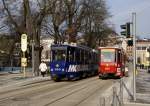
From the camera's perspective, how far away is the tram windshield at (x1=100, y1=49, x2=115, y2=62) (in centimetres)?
4978

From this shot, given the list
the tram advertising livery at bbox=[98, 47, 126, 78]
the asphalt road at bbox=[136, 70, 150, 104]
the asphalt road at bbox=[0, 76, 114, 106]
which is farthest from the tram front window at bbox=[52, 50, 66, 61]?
the asphalt road at bbox=[0, 76, 114, 106]

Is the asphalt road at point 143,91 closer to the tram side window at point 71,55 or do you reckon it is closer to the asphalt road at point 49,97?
the asphalt road at point 49,97

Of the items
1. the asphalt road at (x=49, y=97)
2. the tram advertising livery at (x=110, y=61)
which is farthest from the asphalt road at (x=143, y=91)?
the tram advertising livery at (x=110, y=61)

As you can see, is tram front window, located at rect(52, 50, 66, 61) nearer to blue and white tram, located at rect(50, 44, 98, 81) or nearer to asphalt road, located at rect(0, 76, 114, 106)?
blue and white tram, located at rect(50, 44, 98, 81)

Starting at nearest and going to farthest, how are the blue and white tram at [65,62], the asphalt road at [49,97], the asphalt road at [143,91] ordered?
the asphalt road at [49,97] < the asphalt road at [143,91] < the blue and white tram at [65,62]

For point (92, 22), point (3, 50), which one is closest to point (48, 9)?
Result: point (92, 22)

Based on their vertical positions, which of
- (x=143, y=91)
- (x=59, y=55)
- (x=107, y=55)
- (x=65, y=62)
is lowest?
(x=143, y=91)

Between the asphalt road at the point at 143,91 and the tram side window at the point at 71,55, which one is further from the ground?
the tram side window at the point at 71,55

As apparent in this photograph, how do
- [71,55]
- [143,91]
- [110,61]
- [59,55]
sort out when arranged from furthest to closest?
1. [110,61]
2. [71,55]
3. [59,55]
4. [143,91]

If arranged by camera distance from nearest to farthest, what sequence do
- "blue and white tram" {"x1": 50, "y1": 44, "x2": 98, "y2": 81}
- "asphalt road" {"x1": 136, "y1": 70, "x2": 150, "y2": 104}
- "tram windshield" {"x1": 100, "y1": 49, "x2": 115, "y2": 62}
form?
"asphalt road" {"x1": 136, "y1": 70, "x2": 150, "y2": 104}, "blue and white tram" {"x1": 50, "y1": 44, "x2": 98, "y2": 81}, "tram windshield" {"x1": 100, "y1": 49, "x2": 115, "y2": 62}

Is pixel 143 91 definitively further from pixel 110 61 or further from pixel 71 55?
pixel 110 61

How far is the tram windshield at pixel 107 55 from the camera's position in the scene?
49.8 metres

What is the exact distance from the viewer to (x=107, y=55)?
164 feet

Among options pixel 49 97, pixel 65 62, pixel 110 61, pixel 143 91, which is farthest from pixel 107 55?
pixel 49 97
